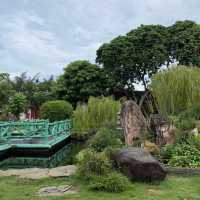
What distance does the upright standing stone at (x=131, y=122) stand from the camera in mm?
8336

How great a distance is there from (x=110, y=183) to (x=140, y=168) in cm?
66

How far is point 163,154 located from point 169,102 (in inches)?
206

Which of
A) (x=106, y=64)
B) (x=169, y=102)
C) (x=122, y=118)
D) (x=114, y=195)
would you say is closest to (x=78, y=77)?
(x=106, y=64)

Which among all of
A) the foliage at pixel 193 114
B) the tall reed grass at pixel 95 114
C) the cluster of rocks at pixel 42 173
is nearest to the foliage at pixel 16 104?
the tall reed grass at pixel 95 114

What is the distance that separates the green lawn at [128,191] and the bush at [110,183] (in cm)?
11

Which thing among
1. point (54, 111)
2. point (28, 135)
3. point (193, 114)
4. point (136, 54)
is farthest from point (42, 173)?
point (136, 54)

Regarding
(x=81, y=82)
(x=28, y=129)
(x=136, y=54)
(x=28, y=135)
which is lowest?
(x=28, y=135)

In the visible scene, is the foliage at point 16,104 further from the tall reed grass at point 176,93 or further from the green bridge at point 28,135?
the tall reed grass at point 176,93

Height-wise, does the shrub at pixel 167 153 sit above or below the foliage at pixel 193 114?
below

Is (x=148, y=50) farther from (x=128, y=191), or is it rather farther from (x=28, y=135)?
(x=128, y=191)

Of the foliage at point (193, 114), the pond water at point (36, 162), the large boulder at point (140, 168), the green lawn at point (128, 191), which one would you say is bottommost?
the pond water at point (36, 162)

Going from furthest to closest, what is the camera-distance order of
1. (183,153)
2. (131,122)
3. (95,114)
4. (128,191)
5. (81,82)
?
(81,82) → (95,114) → (131,122) → (183,153) → (128,191)

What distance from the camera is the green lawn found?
459 centimetres

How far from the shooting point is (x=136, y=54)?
21812 millimetres
